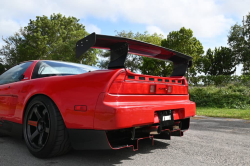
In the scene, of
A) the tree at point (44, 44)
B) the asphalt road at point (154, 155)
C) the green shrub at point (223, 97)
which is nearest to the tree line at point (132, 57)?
the tree at point (44, 44)

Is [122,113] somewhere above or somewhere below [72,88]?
below

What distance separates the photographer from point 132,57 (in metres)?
42.0

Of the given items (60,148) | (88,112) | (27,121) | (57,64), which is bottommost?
(60,148)

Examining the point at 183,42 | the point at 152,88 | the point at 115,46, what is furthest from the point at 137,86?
the point at 183,42

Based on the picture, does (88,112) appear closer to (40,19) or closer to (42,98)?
(42,98)

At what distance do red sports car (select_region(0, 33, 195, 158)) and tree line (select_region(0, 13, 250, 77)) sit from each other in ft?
82.6

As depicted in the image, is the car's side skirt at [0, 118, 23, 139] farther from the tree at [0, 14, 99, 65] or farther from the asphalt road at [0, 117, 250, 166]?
the tree at [0, 14, 99, 65]

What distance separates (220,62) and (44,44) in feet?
95.5

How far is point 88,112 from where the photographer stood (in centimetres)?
239

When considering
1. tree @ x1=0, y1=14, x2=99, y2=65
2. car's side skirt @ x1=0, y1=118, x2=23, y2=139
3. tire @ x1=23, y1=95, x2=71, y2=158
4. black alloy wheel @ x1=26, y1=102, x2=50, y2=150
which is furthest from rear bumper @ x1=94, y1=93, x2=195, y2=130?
tree @ x1=0, y1=14, x2=99, y2=65

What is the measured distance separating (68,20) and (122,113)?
42865 millimetres

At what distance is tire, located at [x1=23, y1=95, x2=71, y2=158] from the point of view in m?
2.59

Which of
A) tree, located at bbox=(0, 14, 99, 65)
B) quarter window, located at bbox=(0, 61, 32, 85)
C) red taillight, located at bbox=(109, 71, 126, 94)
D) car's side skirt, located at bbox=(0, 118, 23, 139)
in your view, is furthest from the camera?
tree, located at bbox=(0, 14, 99, 65)

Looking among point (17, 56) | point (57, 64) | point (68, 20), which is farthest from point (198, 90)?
point (68, 20)
